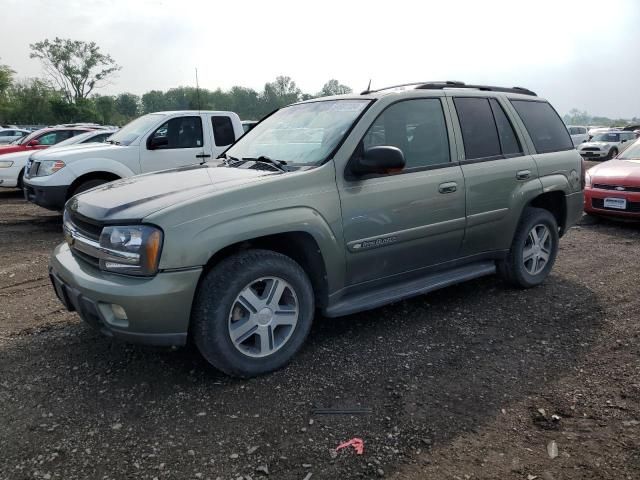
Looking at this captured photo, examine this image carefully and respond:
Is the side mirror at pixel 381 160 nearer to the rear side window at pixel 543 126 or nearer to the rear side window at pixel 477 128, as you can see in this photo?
the rear side window at pixel 477 128

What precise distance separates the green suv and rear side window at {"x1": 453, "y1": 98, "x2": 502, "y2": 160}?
0.04 ft

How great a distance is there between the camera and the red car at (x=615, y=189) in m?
7.54

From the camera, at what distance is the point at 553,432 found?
8.76 feet

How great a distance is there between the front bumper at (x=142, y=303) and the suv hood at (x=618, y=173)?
7170 millimetres

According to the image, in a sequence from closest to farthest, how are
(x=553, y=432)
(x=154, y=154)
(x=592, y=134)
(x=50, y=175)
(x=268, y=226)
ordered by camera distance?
(x=553, y=432), (x=268, y=226), (x=50, y=175), (x=154, y=154), (x=592, y=134)

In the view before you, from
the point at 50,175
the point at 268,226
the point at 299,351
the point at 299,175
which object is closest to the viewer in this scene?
the point at 268,226

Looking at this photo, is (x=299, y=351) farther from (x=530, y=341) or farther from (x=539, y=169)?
(x=539, y=169)

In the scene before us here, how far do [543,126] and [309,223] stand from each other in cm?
298

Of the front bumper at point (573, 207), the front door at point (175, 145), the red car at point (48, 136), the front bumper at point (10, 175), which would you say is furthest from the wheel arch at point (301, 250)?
the red car at point (48, 136)

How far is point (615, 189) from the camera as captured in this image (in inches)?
305

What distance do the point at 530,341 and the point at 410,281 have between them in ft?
3.17

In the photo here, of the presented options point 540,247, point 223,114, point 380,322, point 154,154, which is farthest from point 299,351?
point 223,114

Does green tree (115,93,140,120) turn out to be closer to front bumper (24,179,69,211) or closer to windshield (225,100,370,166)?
front bumper (24,179,69,211)

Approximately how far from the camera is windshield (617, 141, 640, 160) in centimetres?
857
